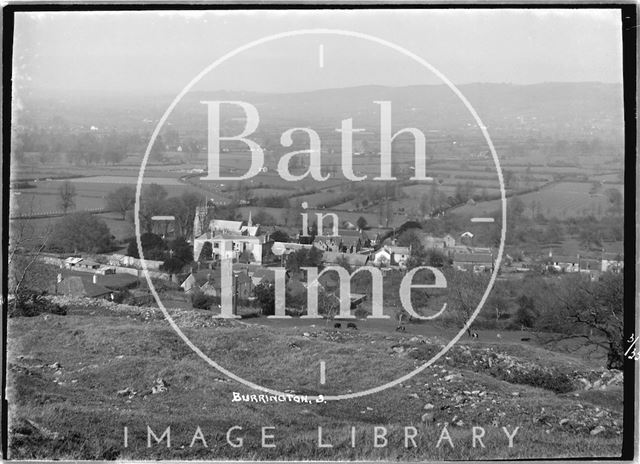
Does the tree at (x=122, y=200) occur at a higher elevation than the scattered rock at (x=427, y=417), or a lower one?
higher

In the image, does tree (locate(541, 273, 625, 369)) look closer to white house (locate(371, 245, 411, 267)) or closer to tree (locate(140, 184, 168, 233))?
white house (locate(371, 245, 411, 267))

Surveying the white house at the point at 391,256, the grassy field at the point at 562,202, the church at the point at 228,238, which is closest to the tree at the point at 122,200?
the church at the point at 228,238

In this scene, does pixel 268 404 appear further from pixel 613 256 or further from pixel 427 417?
pixel 613 256

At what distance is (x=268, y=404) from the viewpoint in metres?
8.60

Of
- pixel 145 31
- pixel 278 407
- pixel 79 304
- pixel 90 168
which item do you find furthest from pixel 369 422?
pixel 145 31

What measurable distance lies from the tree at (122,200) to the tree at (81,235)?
0.66ft

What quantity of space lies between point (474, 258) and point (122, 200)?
11.0ft

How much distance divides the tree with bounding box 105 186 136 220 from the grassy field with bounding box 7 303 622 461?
0.99 metres

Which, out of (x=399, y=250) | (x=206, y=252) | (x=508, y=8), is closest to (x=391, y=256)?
(x=399, y=250)

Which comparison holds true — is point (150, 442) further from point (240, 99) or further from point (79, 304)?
point (240, 99)

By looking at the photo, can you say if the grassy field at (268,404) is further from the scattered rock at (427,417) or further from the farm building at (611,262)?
the farm building at (611,262)

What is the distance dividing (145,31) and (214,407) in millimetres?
3516

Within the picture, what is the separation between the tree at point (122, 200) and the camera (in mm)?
8742

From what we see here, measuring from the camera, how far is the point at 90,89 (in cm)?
873
